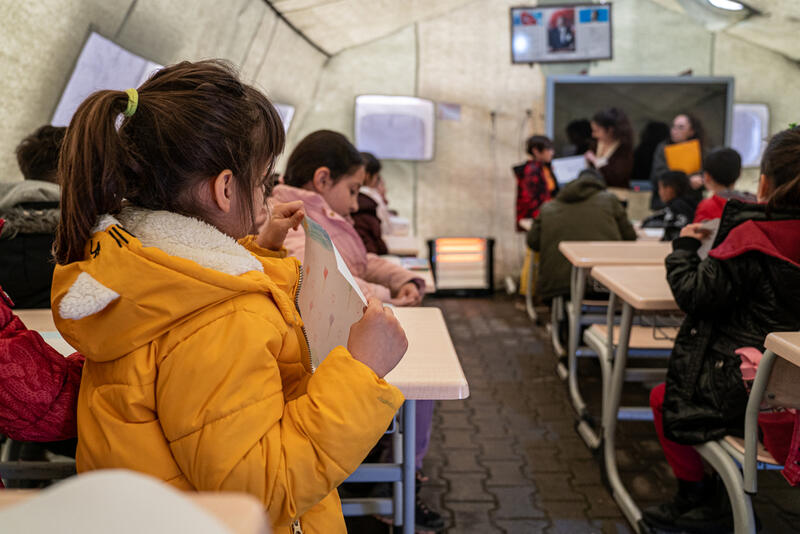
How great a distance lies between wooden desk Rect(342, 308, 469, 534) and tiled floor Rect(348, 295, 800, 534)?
0.74m

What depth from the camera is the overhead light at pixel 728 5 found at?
4840mm

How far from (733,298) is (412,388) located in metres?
1.00

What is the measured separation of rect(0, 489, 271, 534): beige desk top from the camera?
0.43 m

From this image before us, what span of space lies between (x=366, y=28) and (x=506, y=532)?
4.27 metres

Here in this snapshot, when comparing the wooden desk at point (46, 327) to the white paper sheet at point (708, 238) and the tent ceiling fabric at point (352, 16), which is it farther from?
the tent ceiling fabric at point (352, 16)

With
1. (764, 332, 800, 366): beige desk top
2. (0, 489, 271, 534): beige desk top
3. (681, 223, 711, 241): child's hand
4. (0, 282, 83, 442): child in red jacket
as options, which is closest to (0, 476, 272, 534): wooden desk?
(0, 489, 271, 534): beige desk top

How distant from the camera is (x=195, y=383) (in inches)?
33.3

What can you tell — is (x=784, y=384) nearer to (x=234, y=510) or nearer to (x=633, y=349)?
(x=633, y=349)

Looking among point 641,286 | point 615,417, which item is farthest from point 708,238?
point 615,417

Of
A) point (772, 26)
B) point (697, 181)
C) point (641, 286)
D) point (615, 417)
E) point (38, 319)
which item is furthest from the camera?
point (697, 181)

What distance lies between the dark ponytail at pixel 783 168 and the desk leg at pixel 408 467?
41.9 inches

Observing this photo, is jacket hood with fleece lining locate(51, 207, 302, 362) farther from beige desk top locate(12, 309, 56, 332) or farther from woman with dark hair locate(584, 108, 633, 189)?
woman with dark hair locate(584, 108, 633, 189)

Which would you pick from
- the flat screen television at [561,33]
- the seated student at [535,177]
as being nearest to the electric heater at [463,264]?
the seated student at [535,177]

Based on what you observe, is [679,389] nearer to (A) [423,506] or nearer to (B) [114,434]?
(A) [423,506]
